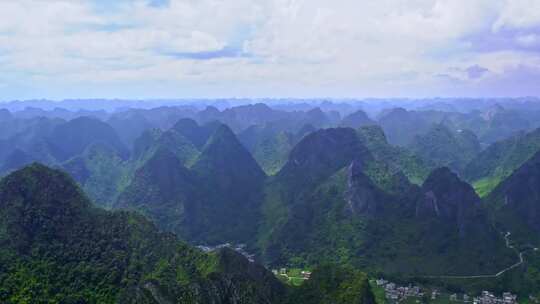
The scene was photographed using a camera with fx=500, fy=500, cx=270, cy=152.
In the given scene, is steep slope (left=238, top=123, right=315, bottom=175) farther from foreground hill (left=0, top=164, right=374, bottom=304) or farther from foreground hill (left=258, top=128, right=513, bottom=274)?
foreground hill (left=0, top=164, right=374, bottom=304)

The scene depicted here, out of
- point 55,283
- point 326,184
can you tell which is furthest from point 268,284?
point 326,184

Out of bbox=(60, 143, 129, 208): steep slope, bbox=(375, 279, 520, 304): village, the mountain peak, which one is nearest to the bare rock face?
bbox=(375, 279, 520, 304): village

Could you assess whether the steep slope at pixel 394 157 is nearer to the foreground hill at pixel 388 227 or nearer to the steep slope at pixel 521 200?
the foreground hill at pixel 388 227

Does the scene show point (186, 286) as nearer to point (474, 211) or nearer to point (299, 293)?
point (299, 293)

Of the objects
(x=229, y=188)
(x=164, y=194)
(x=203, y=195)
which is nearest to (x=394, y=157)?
(x=229, y=188)

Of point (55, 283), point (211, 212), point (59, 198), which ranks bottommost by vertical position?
point (211, 212)

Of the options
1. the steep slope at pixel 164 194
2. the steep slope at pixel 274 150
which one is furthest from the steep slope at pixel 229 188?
the steep slope at pixel 274 150
